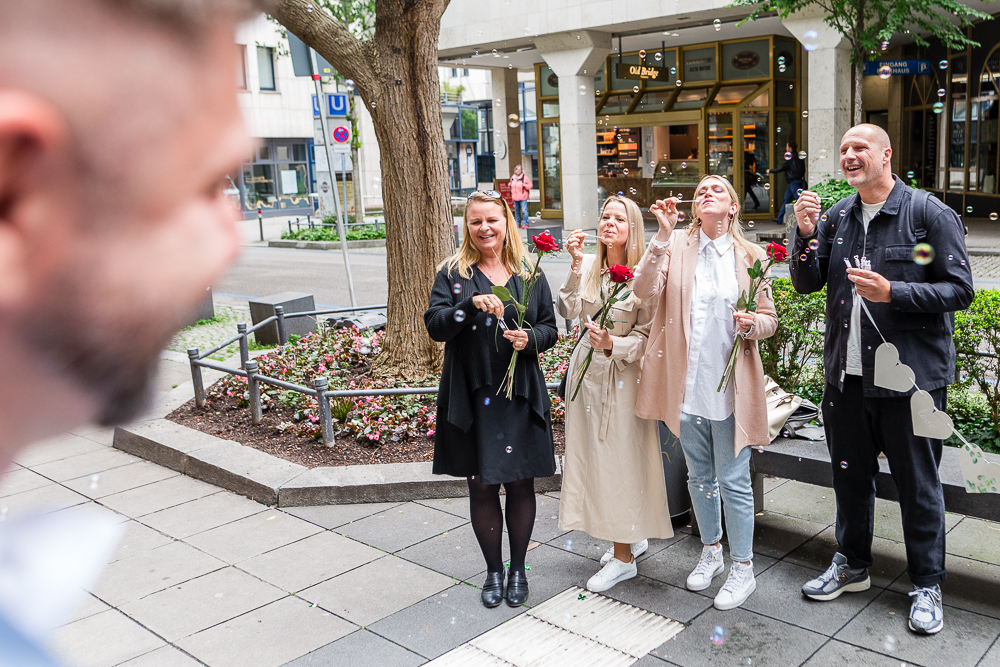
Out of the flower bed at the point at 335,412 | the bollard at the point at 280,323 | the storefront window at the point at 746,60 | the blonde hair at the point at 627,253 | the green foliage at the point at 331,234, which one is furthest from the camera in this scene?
the green foliage at the point at 331,234

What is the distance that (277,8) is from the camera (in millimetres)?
481

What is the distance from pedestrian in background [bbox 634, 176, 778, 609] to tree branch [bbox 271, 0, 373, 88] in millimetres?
3897

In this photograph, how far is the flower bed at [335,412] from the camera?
656cm

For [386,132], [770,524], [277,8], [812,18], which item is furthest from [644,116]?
[277,8]

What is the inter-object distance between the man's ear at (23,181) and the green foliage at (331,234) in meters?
24.8

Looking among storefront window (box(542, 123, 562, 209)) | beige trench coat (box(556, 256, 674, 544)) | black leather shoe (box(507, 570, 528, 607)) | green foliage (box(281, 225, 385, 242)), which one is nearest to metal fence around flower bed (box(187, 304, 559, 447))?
beige trench coat (box(556, 256, 674, 544))

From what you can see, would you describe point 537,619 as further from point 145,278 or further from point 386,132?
point 386,132

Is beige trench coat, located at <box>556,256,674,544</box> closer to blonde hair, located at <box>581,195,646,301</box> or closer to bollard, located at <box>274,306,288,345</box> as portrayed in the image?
blonde hair, located at <box>581,195,646,301</box>

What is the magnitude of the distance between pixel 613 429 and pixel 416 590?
4.40ft

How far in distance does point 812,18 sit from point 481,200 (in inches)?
596

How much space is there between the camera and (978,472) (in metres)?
3.96

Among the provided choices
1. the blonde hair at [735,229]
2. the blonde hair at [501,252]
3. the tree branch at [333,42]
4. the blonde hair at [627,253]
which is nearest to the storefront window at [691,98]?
the tree branch at [333,42]

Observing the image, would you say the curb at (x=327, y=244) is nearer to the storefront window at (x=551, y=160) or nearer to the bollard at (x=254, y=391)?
the storefront window at (x=551, y=160)

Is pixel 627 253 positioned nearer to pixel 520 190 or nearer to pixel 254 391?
pixel 254 391
